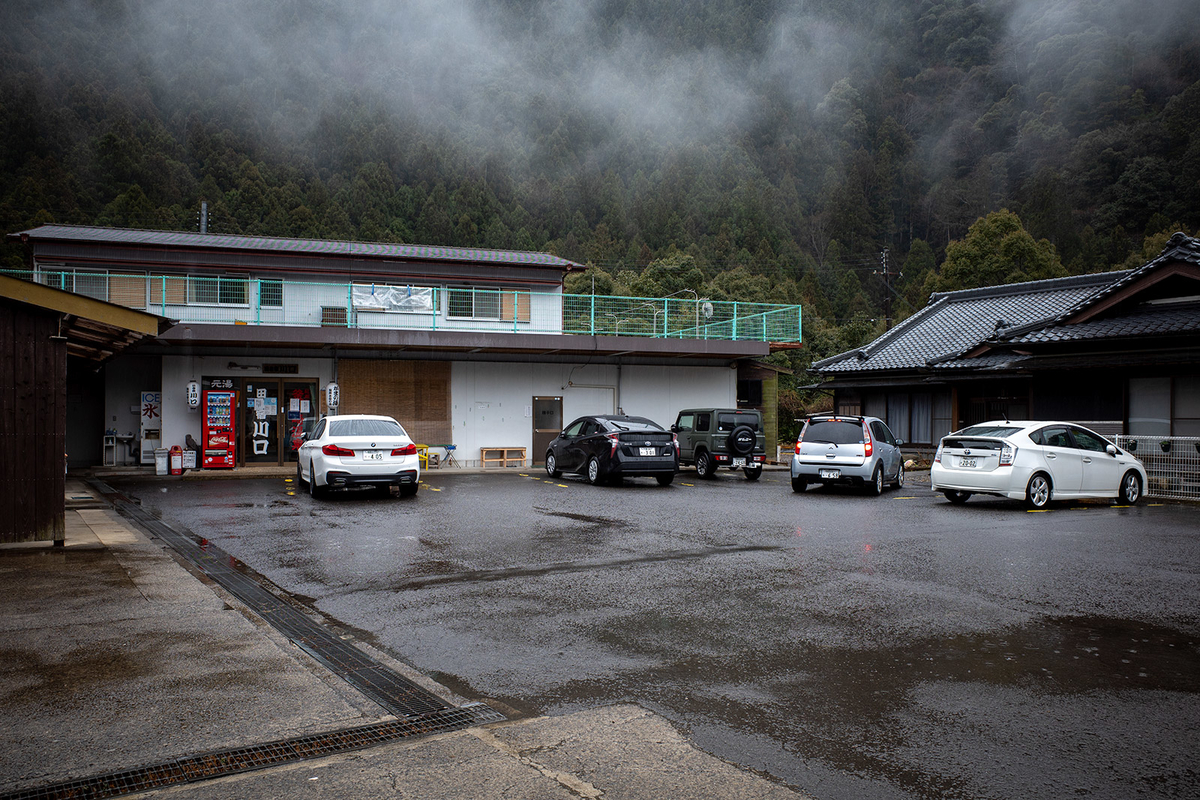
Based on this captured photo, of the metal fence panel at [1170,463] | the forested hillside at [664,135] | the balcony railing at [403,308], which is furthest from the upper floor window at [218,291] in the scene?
the forested hillside at [664,135]

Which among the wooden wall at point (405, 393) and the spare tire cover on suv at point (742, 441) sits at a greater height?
the wooden wall at point (405, 393)

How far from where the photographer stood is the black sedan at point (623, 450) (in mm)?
18234

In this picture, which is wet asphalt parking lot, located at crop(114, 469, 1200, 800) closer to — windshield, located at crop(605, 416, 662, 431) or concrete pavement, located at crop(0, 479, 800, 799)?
concrete pavement, located at crop(0, 479, 800, 799)

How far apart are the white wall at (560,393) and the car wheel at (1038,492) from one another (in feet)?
50.5

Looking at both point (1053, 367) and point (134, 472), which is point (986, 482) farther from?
point (134, 472)

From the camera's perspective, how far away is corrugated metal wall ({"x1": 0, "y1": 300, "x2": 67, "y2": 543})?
923 cm

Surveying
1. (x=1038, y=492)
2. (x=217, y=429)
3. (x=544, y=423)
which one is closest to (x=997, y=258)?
(x=544, y=423)

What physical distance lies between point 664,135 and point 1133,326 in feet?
441

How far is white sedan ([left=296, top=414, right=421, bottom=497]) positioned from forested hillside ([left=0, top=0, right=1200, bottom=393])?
40825 millimetres

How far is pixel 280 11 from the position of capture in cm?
16938

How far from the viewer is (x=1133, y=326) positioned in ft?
61.9

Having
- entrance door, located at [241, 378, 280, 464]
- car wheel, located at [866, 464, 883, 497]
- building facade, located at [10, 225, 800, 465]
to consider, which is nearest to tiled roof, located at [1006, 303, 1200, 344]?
car wheel, located at [866, 464, 883, 497]

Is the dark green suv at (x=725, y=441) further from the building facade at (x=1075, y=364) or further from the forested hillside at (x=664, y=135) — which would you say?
the forested hillside at (x=664, y=135)

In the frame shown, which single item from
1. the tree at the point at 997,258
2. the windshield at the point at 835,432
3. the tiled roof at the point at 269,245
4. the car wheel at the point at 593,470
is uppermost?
the tree at the point at 997,258
